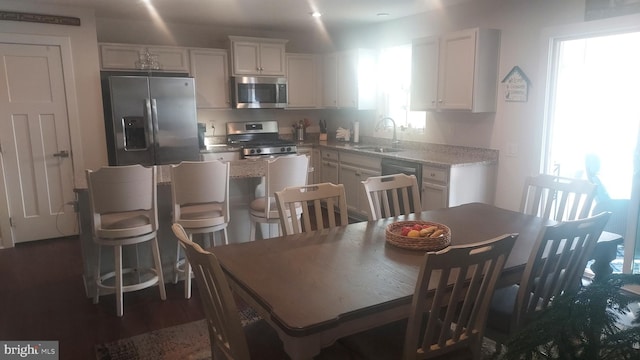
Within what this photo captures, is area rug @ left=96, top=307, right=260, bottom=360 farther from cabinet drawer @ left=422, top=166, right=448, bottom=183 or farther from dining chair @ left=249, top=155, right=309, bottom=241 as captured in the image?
cabinet drawer @ left=422, top=166, right=448, bottom=183

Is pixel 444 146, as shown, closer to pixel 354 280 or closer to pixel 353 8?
pixel 353 8

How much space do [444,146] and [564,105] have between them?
4.09 ft

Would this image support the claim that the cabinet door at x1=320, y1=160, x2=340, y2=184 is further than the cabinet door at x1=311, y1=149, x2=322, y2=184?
No

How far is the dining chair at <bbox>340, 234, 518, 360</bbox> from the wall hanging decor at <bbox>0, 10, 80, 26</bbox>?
445 centimetres

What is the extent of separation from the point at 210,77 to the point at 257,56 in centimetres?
66

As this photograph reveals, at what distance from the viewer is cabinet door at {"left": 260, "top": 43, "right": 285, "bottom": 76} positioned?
5691mm

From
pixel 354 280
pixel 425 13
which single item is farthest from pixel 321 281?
pixel 425 13

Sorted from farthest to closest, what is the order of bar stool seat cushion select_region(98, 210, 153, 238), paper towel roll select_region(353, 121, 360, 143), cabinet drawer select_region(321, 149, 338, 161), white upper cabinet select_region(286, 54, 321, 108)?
white upper cabinet select_region(286, 54, 321, 108)
paper towel roll select_region(353, 121, 360, 143)
cabinet drawer select_region(321, 149, 338, 161)
bar stool seat cushion select_region(98, 210, 153, 238)

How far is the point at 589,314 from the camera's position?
646 mm

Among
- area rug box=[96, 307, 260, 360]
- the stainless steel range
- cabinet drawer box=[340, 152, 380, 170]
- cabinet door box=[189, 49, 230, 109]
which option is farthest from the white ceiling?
area rug box=[96, 307, 260, 360]

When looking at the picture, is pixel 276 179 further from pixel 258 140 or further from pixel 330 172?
pixel 258 140

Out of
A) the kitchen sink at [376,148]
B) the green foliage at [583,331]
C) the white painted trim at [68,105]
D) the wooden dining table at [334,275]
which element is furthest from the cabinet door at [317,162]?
the green foliage at [583,331]

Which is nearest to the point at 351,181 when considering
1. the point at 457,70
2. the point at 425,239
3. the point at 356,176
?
the point at 356,176

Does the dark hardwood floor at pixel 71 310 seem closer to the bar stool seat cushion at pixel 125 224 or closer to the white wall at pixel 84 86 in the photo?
the bar stool seat cushion at pixel 125 224
